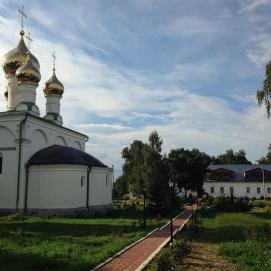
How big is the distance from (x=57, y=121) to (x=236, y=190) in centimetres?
3342

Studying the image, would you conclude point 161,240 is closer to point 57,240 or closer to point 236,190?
point 57,240

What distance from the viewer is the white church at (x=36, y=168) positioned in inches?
1065

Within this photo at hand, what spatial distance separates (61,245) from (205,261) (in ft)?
16.8

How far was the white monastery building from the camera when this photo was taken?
57594mm

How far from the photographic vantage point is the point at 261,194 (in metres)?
57.7

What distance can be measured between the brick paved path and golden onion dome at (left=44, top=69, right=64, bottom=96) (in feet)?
70.0

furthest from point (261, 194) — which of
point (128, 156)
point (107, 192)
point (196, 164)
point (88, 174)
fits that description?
point (88, 174)

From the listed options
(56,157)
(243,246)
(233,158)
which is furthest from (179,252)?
(233,158)

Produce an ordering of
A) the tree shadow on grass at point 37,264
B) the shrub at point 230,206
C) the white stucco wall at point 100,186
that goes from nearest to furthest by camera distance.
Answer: the tree shadow on grass at point 37,264, the white stucco wall at point 100,186, the shrub at point 230,206

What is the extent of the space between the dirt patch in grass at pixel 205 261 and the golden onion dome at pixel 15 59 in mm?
23666

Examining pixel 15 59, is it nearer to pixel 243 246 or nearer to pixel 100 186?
pixel 100 186

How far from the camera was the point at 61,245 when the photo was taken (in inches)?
535

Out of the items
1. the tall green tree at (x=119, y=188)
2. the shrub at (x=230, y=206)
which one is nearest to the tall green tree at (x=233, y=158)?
the tall green tree at (x=119, y=188)

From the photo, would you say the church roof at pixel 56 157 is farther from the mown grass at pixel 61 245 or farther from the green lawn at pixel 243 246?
the green lawn at pixel 243 246
